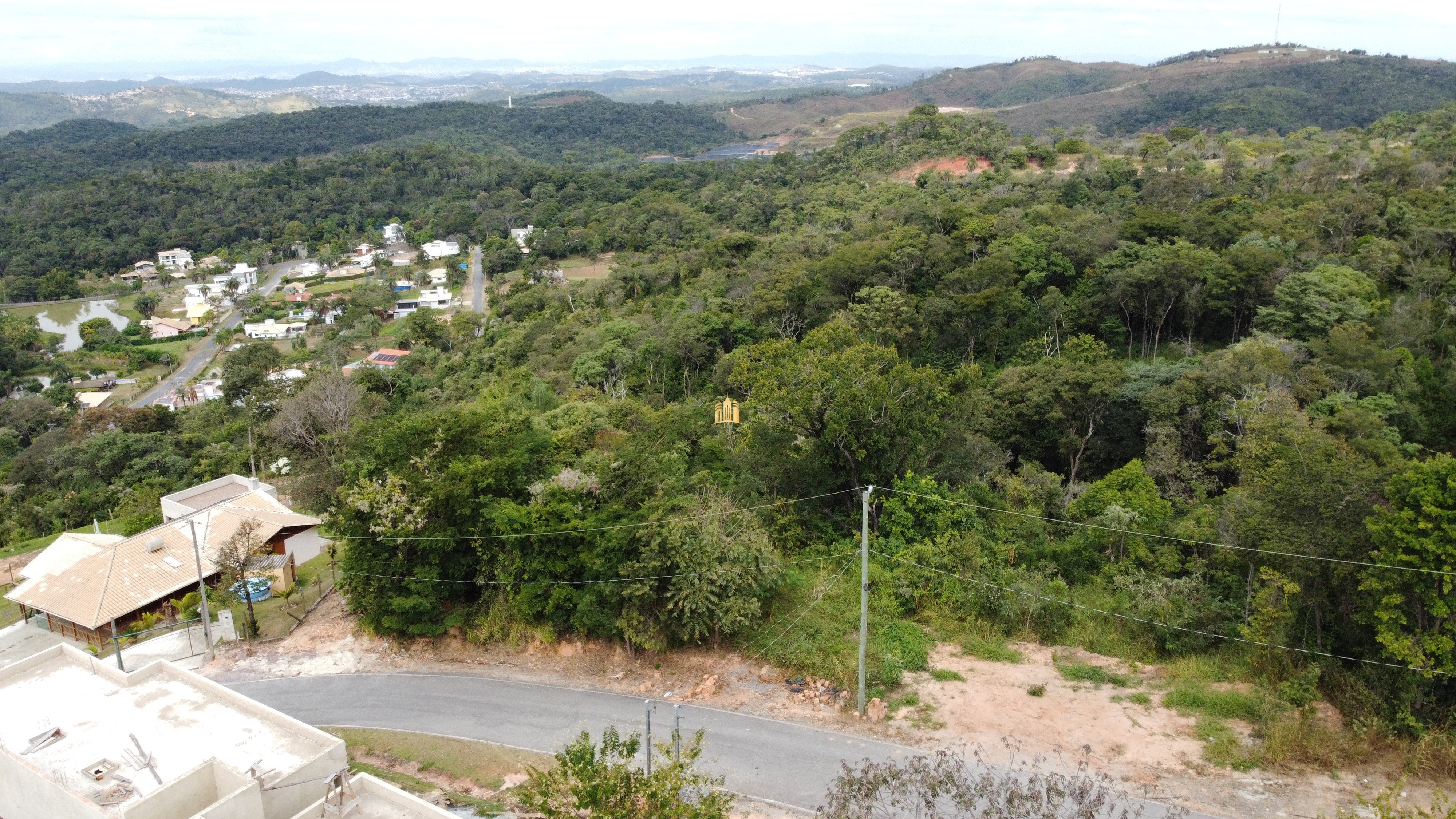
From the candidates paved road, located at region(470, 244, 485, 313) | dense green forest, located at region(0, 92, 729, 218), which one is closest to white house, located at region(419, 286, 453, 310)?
paved road, located at region(470, 244, 485, 313)

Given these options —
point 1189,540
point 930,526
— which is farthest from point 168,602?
point 1189,540

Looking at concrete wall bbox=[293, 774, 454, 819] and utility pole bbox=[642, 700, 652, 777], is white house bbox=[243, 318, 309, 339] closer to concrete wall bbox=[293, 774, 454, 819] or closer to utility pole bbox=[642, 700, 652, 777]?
concrete wall bbox=[293, 774, 454, 819]

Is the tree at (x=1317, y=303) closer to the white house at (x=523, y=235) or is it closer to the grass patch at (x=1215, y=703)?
the grass patch at (x=1215, y=703)

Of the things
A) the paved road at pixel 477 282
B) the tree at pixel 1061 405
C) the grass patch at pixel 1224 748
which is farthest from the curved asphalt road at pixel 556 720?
the paved road at pixel 477 282

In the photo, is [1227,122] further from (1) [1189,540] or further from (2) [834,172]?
(1) [1189,540]

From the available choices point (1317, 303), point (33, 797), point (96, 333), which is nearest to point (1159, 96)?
point (1317, 303)
